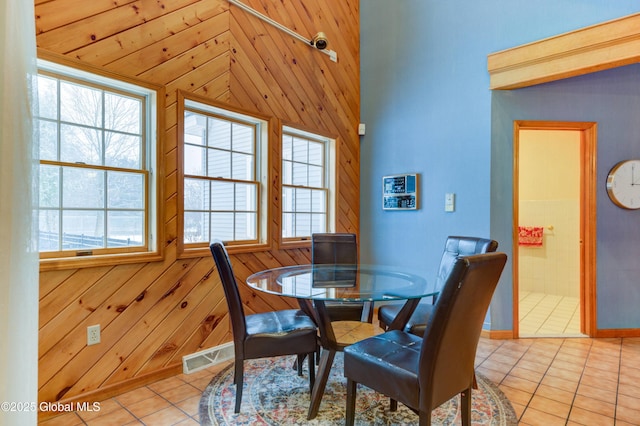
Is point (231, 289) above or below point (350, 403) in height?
above

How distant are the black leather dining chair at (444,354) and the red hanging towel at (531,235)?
426cm

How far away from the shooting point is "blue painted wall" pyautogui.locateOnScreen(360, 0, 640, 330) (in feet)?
10.3

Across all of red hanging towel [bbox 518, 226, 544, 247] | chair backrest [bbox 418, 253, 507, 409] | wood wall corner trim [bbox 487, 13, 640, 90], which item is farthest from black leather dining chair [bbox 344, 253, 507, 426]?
red hanging towel [bbox 518, 226, 544, 247]

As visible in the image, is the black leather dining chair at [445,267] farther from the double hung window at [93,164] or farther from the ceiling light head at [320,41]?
the ceiling light head at [320,41]

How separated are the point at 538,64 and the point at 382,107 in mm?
1621

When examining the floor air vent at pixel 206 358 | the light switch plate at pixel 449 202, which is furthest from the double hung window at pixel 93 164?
the light switch plate at pixel 449 202

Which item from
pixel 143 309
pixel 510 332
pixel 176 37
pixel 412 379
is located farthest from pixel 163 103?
pixel 510 332

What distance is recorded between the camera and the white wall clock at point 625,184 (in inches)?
126

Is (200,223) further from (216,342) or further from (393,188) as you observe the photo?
(393,188)

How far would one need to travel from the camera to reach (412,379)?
4.60 feet

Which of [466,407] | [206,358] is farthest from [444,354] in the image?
[206,358]

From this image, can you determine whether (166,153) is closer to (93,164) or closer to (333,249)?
(93,164)

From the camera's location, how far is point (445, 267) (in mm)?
2551

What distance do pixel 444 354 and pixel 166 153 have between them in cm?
219
